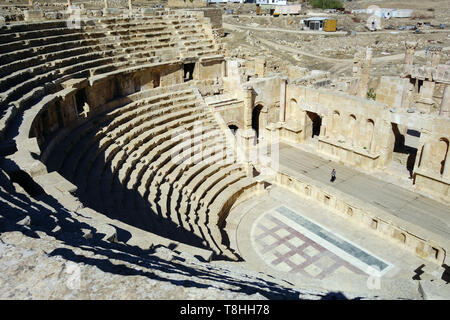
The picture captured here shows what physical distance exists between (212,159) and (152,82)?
19.0ft

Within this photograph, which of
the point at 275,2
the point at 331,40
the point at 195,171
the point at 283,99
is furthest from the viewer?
the point at 275,2

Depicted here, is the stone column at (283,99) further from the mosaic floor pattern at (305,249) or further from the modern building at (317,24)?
the modern building at (317,24)

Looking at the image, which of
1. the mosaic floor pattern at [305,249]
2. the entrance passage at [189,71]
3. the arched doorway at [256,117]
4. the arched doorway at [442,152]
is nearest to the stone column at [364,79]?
the arched doorway at [256,117]

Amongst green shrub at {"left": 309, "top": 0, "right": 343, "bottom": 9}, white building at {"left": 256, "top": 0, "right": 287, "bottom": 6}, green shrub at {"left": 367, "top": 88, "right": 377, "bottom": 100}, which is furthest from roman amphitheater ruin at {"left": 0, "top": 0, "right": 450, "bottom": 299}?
green shrub at {"left": 309, "top": 0, "right": 343, "bottom": 9}

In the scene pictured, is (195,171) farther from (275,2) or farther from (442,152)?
(275,2)

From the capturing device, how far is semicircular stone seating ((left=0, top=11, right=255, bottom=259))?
10.9 metres

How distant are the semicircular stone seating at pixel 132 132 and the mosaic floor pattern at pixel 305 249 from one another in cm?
201

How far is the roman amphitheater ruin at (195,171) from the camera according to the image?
18.3 feet

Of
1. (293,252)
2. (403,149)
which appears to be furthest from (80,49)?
(403,149)

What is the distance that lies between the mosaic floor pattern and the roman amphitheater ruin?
63mm

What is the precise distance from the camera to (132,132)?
14695mm

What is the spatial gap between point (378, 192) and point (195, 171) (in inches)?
315

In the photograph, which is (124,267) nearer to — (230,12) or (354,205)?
(354,205)
